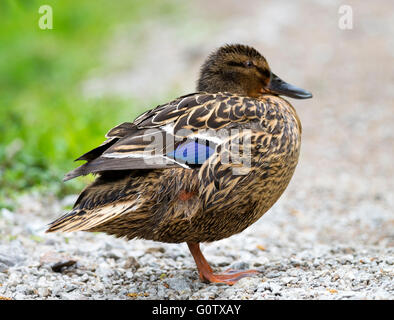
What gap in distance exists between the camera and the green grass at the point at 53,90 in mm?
7320

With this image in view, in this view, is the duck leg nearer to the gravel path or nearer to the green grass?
the gravel path

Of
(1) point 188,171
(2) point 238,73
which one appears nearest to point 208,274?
(1) point 188,171

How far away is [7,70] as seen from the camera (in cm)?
1288

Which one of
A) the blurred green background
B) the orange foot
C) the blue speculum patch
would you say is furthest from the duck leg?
the blurred green background

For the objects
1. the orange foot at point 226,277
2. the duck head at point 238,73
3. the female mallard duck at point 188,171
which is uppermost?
the duck head at point 238,73

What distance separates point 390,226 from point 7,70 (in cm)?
873

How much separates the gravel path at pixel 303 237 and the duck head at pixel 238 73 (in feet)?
4.48

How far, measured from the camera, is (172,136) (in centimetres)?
431

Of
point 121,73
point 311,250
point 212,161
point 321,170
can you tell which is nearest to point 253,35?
point 121,73

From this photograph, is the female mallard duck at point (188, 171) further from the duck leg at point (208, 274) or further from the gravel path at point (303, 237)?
the gravel path at point (303, 237)

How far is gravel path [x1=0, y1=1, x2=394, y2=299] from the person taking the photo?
4.47 meters

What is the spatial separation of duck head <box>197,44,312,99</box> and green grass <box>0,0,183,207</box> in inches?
99.3

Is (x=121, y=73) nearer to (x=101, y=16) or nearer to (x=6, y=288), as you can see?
(x=101, y=16)

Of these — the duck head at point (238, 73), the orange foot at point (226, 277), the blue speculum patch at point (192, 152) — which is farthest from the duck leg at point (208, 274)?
the duck head at point (238, 73)
